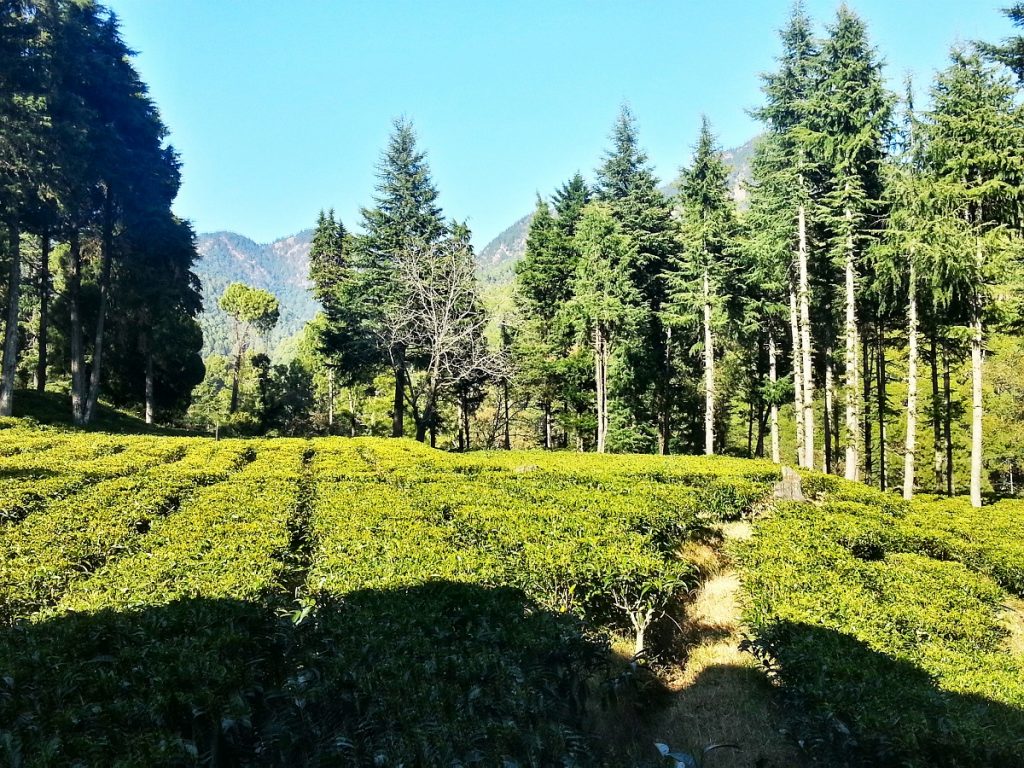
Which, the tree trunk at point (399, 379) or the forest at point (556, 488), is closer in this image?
the forest at point (556, 488)

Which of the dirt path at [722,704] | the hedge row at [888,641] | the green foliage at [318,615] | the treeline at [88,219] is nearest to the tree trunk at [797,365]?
the green foliage at [318,615]

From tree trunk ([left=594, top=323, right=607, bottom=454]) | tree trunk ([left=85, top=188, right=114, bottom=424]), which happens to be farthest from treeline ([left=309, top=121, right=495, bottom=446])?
tree trunk ([left=85, top=188, right=114, bottom=424])

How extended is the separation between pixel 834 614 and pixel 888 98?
17.6 metres

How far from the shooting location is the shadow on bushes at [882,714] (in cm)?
357

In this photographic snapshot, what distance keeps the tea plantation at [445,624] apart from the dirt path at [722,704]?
0.29m

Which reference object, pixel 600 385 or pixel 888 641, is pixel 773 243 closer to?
pixel 600 385

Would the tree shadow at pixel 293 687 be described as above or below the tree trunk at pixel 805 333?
below

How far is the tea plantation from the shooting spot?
3268 millimetres

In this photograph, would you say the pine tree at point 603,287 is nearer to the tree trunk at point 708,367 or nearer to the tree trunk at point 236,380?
the tree trunk at point 708,367

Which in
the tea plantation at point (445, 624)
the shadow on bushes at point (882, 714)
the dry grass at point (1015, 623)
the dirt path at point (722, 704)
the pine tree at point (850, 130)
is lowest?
the dirt path at point (722, 704)

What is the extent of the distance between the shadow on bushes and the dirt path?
1.61 feet

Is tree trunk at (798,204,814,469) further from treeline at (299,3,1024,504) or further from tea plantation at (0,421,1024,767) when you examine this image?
tea plantation at (0,421,1024,767)

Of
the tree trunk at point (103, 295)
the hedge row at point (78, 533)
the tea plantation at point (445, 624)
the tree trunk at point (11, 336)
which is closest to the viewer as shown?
the tea plantation at point (445, 624)

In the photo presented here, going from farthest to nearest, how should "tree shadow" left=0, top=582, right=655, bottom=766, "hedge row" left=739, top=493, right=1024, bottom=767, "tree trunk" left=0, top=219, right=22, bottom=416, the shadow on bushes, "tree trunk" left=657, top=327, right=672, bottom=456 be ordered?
"tree trunk" left=657, top=327, right=672, bottom=456 < "tree trunk" left=0, top=219, right=22, bottom=416 < "hedge row" left=739, top=493, right=1024, bottom=767 < the shadow on bushes < "tree shadow" left=0, top=582, right=655, bottom=766
